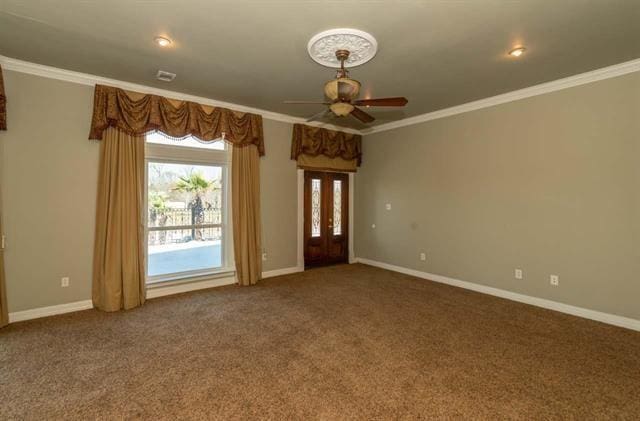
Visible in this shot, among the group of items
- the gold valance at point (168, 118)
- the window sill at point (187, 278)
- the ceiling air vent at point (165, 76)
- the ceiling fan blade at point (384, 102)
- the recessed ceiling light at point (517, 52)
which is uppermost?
the ceiling air vent at point (165, 76)

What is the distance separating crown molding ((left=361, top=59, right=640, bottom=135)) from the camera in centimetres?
349

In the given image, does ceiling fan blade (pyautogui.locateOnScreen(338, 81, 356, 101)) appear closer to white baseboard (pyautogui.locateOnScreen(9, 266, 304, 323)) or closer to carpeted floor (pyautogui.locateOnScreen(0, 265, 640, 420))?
carpeted floor (pyautogui.locateOnScreen(0, 265, 640, 420))

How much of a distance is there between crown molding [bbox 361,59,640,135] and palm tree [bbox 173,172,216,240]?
374 cm

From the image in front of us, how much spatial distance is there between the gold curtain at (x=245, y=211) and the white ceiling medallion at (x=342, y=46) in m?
2.31

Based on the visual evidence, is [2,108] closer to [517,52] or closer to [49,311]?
[49,311]

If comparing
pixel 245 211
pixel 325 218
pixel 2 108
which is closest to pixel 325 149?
pixel 325 218

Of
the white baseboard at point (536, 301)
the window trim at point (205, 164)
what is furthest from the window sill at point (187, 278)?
the white baseboard at point (536, 301)

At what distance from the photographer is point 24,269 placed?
3.58 m

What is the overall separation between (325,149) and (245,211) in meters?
2.10

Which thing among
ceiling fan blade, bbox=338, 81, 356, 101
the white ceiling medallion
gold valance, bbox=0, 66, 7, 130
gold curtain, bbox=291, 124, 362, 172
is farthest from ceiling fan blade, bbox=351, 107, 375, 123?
gold valance, bbox=0, 66, 7, 130

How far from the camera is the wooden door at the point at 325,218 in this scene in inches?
245

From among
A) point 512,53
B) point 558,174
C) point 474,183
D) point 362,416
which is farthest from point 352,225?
point 362,416

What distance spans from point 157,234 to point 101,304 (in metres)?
1.12

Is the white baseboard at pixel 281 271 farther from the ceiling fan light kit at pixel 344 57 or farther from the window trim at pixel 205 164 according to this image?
the ceiling fan light kit at pixel 344 57
